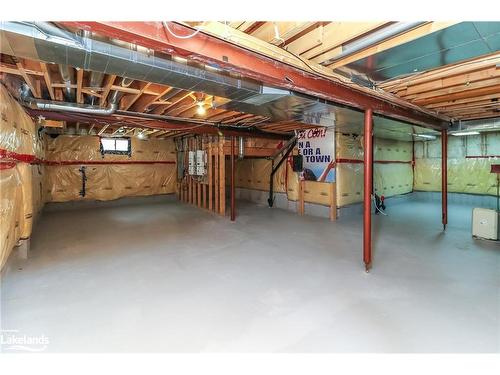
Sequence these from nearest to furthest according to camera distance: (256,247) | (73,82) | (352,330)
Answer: (352,330) < (73,82) < (256,247)

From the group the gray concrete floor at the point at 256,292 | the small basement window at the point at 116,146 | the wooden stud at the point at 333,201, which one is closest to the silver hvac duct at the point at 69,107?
the gray concrete floor at the point at 256,292

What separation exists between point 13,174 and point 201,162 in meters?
4.00

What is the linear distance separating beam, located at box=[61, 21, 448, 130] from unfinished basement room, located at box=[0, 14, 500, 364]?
13 millimetres

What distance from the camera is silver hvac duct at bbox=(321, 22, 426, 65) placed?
1636mm

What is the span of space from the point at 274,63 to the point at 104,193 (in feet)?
23.7

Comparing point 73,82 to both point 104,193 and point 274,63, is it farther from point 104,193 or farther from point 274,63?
point 104,193

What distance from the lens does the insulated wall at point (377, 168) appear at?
229 inches

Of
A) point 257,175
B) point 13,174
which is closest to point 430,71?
point 13,174

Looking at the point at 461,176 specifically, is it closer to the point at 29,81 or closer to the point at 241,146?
the point at 241,146

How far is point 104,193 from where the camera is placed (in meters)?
7.49

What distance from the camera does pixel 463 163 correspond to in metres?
7.62

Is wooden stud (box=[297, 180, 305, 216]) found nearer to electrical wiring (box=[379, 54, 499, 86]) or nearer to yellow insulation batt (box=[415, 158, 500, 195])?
electrical wiring (box=[379, 54, 499, 86])

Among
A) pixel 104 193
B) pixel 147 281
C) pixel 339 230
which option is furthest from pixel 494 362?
pixel 104 193
